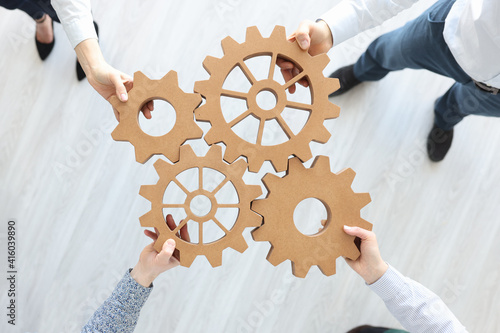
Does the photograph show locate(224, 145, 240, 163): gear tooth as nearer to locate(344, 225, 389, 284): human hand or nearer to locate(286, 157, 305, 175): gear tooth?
locate(286, 157, 305, 175): gear tooth

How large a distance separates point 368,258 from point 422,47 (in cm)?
68

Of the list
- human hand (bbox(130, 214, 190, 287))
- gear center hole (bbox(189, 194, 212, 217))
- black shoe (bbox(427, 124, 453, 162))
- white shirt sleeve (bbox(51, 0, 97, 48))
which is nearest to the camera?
human hand (bbox(130, 214, 190, 287))

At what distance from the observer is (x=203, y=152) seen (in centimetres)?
164

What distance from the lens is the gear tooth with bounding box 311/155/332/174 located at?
95 centimetres

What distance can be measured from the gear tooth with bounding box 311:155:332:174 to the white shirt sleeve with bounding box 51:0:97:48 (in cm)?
73

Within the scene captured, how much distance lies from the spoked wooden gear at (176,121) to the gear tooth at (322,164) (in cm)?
29

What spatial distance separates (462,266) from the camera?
66.6 inches


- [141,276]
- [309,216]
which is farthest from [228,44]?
[309,216]

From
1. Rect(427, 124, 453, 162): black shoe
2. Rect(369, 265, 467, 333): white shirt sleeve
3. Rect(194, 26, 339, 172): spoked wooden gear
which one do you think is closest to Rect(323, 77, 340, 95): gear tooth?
Rect(194, 26, 339, 172): spoked wooden gear

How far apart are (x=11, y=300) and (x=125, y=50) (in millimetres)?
1147

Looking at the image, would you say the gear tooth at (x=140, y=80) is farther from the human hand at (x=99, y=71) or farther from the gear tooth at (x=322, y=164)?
the gear tooth at (x=322, y=164)

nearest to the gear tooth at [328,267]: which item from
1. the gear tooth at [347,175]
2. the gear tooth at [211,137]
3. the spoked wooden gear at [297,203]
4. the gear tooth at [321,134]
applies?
the spoked wooden gear at [297,203]

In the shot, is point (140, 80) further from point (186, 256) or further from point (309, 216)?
point (309, 216)

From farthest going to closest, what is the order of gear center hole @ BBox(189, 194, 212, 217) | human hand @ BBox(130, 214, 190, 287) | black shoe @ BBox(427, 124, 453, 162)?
black shoe @ BBox(427, 124, 453, 162), gear center hole @ BBox(189, 194, 212, 217), human hand @ BBox(130, 214, 190, 287)
